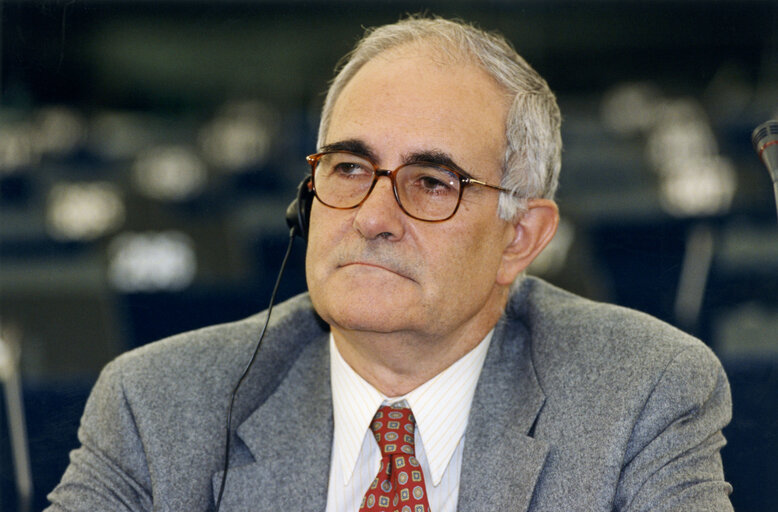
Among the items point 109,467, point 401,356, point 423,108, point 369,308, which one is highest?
point 423,108

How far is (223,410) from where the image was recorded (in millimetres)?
1634

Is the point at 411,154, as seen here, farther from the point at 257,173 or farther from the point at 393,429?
the point at 257,173

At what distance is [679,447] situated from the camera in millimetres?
1436

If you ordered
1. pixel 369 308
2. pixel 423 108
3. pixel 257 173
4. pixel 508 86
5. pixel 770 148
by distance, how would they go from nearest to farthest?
pixel 770 148
pixel 369 308
pixel 423 108
pixel 508 86
pixel 257 173

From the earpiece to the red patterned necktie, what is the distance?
16.3 inches

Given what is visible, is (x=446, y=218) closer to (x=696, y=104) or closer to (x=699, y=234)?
(x=699, y=234)

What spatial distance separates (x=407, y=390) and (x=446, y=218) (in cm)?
38

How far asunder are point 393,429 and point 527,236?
522mm

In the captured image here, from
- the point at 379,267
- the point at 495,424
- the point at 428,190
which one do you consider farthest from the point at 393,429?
the point at 428,190

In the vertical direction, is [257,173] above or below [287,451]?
above

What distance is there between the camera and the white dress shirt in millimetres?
1588

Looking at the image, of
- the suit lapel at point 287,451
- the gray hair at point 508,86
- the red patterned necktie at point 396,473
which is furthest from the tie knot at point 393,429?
the gray hair at point 508,86

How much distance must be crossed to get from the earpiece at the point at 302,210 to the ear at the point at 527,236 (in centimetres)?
43

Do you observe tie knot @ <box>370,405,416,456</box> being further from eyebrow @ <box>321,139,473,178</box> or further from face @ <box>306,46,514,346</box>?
eyebrow @ <box>321,139,473,178</box>
